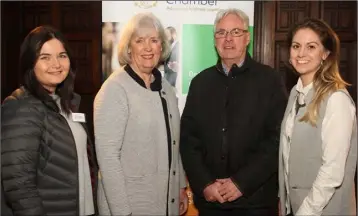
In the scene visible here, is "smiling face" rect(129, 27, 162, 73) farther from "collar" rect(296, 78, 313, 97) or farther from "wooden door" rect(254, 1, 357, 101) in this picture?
"wooden door" rect(254, 1, 357, 101)

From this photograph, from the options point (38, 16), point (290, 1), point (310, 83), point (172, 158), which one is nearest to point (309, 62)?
point (310, 83)

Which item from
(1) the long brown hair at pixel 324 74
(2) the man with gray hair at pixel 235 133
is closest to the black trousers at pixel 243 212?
(2) the man with gray hair at pixel 235 133

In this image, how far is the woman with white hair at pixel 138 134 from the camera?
2.27m

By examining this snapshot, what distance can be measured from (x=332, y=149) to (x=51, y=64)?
1.50 meters

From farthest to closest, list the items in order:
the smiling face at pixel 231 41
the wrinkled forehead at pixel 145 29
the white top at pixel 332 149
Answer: the smiling face at pixel 231 41 < the wrinkled forehead at pixel 145 29 < the white top at pixel 332 149

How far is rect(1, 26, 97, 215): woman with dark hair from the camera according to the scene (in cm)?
189

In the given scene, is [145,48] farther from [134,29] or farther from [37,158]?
[37,158]

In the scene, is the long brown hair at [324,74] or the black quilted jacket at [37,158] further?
the long brown hair at [324,74]

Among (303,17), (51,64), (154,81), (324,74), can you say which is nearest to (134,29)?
(154,81)

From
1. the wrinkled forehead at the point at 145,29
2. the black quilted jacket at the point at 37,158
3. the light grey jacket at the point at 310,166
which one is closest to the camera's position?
the black quilted jacket at the point at 37,158

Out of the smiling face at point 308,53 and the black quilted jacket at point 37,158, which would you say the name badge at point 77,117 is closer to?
the black quilted jacket at point 37,158

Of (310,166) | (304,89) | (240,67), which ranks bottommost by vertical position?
(310,166)

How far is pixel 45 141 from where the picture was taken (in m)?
2.01

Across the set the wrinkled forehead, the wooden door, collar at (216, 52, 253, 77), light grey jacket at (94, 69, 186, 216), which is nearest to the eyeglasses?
collar at (216, 52, 253, 77)
